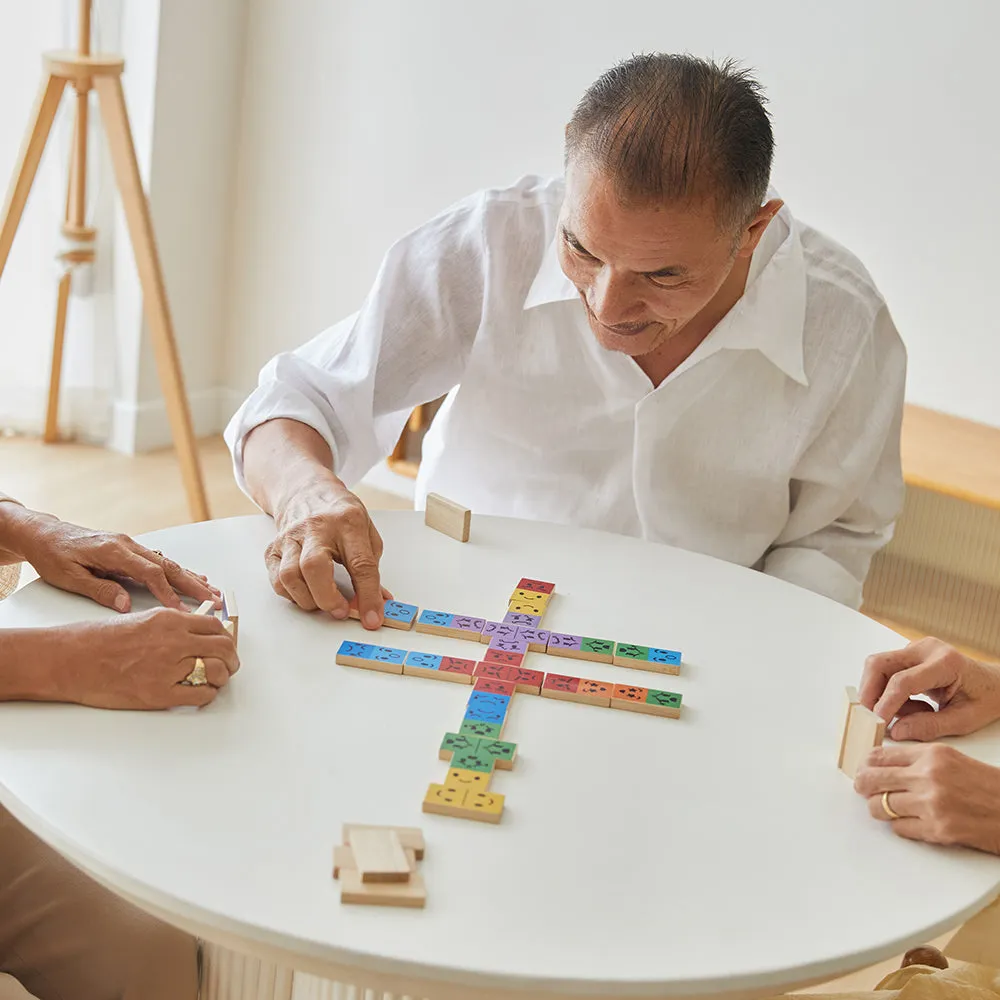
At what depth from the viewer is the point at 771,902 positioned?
1.10 meters

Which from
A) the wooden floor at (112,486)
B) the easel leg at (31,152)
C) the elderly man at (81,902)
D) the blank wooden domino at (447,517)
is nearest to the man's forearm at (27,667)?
A: the elderly man at (81,902)

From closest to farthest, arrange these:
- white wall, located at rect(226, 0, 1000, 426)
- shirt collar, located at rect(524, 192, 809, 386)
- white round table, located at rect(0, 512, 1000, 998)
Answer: white round table, located at rect(0, 512, 1000, 998) < shirt collar, located at rect(524, 192, 809, 386) < white wall, located at rect(226, 0, 1000, 426)

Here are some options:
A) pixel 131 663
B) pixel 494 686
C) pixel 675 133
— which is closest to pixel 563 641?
pixel 494 686

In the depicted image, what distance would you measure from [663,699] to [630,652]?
116 mm

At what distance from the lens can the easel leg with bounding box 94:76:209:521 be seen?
3146 mm

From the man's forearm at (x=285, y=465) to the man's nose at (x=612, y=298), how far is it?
0.41 metres

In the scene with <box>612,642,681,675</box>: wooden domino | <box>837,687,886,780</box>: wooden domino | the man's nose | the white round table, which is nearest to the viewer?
the white round table

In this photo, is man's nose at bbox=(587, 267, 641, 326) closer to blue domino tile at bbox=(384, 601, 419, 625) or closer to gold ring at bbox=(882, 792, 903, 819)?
blue domino tile at bbox=(384, 601, 419, 625)

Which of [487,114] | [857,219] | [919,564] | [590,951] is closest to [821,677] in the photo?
[590,951]

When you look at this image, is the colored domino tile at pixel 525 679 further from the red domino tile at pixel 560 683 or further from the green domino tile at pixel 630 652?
the green domino tile at pixel 630 652

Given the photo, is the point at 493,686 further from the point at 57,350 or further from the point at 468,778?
the point at 57,350

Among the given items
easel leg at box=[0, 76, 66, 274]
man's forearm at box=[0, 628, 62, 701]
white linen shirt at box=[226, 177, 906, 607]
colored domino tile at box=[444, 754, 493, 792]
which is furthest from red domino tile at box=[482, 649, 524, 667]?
easel leg at box=[0, 76, 66, 274]

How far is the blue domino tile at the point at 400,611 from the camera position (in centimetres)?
152

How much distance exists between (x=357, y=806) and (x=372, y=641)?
0.33 metres
